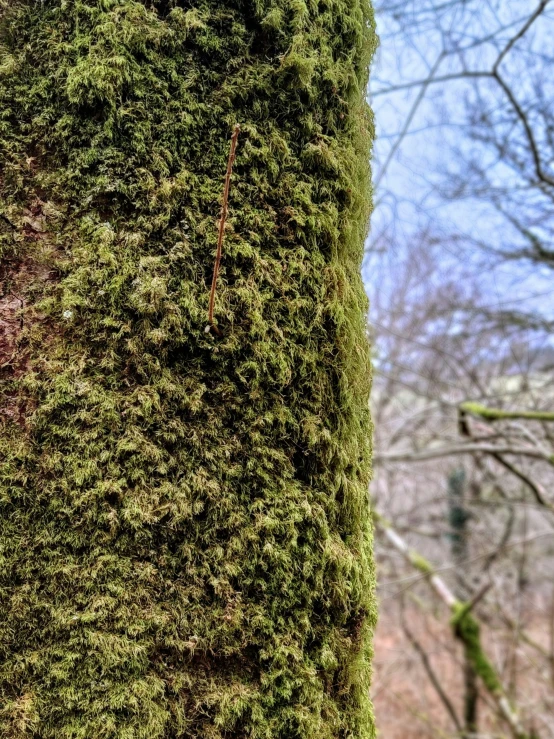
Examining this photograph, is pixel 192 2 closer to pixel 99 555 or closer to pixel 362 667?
pixel 99 555

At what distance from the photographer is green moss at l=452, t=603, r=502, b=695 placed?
190 inches

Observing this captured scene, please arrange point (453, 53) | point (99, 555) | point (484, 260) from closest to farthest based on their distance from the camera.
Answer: point (99, 555) < point (453, 53) < point (484, 260)

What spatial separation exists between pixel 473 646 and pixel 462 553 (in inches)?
128

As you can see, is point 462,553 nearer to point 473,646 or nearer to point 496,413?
point 473,646

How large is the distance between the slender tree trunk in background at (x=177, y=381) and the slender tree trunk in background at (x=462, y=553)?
5370 millimetres

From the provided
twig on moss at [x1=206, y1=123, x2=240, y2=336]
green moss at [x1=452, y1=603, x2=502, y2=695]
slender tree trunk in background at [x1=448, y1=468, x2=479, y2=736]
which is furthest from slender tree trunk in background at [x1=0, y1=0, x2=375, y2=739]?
slender tree trunk in background at [x1=448, y1=468, x2=479, y2=736]

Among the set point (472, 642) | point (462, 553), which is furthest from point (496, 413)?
point (462, 553)

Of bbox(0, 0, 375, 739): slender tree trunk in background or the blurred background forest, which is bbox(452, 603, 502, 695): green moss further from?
bbox(0, 0, 375, 739): slender tree trunk in background

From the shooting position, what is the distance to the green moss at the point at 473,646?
4.82m

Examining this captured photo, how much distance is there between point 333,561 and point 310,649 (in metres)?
0.13

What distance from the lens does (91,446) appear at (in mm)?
707

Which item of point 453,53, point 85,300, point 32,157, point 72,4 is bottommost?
point 85,300

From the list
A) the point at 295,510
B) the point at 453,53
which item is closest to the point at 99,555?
the point at 295,510

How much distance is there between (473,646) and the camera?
16.5 ft
